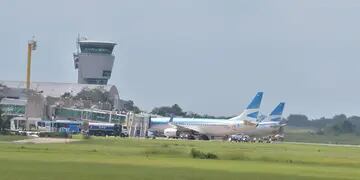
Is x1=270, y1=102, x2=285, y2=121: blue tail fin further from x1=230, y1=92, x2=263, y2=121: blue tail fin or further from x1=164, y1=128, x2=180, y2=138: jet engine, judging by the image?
x1=164, y1=128, x2=180, y2=138: jet engine

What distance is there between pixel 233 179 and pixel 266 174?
19.6 ft

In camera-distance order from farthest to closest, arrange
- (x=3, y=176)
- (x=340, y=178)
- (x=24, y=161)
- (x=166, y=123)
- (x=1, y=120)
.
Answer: (x=166, y=123)
(x=1, y=120)
(x=24, y=161)
(x=340, y=178)
(x=3, y=176)

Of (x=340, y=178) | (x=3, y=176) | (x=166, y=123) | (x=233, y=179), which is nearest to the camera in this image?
(x=3, y=176)

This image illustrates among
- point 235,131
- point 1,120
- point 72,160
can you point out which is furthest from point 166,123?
point 72,160

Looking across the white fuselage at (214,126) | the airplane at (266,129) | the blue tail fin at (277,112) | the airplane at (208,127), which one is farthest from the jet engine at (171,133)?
the blue tail fin at (277,112)

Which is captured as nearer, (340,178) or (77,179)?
(77,179)

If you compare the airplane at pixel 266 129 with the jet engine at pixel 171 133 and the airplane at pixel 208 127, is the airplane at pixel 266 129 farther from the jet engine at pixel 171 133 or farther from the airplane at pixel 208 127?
the jet engine at pixel 171 133

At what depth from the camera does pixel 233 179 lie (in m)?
47.1

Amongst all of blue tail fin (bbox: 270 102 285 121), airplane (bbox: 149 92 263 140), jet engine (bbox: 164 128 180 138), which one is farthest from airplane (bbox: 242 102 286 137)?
jet engine (bbox: 164 128 180 138)

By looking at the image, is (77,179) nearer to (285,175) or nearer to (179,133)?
(285,175)

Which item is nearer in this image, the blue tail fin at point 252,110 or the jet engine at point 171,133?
the jet engine at point 171,133

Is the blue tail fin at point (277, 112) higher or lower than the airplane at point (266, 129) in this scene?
higher

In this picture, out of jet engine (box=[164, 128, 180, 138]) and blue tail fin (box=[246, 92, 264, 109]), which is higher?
blue tail fin (box=[246, 92, 264, 109])

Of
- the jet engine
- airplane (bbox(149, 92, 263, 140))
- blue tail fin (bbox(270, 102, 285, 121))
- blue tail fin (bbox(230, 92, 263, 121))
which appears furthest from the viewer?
blue tail fin (bbox(270, 102, 285, 121))
